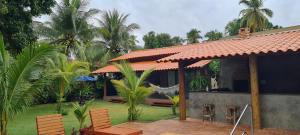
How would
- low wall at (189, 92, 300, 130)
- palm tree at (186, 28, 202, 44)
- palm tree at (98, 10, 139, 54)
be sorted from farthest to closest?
palm tree at (186, 28, 202, 44) < palm tree at (98, 10, 139, 54) < low wall at (189, 92, 300, 130)

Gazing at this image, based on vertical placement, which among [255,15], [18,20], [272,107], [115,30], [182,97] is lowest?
[272,107]

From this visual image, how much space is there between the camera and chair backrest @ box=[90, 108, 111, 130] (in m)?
9.37

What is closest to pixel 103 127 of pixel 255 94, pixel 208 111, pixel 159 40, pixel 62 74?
pixel 208 111

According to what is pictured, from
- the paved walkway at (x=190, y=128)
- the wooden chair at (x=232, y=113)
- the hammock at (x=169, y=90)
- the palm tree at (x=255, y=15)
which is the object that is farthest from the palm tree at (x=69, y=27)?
the palm tree at (x=255, y=15)

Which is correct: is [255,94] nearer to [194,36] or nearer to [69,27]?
[69,27]

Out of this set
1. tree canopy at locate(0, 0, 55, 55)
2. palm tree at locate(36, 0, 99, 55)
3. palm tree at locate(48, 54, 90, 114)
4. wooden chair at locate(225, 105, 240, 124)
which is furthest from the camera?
palm tree at locate(36, 0, 99, 55)

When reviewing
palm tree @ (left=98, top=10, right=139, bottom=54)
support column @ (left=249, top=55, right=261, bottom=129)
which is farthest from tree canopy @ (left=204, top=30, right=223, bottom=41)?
support column @ (left=249, top=55, right=261, bottom=129)

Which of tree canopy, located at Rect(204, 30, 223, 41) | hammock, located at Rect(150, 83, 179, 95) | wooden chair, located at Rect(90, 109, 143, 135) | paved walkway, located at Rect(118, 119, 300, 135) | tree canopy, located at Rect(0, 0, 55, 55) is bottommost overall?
paved walkway, located at Rect(118, 119, 300, 135)

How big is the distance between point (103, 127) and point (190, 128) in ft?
10.9

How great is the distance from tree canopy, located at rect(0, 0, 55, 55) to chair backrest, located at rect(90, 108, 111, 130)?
24.0 feet

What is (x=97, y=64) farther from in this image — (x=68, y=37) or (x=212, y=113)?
(x=212, y=113)

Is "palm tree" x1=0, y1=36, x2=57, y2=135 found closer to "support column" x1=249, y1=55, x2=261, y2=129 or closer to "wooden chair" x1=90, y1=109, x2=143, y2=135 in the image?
"wooden chair" x1=90, y1=109, x2=143, y2=135

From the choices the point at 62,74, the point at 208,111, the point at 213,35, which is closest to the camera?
the point at 208,111

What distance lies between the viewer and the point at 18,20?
16109 mm
